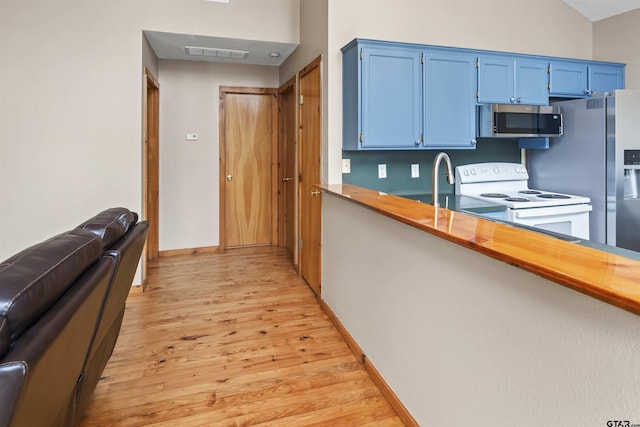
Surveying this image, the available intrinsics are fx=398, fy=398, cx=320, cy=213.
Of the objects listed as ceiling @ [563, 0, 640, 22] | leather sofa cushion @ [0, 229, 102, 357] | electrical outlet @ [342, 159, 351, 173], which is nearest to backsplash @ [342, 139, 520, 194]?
electrical outlet @ [342, 159, 351, 173]

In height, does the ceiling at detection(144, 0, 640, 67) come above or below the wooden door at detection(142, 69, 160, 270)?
above

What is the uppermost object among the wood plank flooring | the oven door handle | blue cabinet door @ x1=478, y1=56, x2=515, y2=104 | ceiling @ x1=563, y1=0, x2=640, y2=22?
ceiling @ x1=563, y1=0, x2=640, y2=22

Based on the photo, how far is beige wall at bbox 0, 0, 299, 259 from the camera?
3.25 m

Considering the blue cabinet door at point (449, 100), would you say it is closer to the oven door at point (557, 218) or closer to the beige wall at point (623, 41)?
the oven door at point (557, 218)

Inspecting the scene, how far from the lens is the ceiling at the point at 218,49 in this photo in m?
3.79

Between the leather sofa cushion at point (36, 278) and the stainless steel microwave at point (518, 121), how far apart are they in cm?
311

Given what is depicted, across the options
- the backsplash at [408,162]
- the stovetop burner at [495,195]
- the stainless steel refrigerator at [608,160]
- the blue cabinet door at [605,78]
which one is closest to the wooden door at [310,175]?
the backsplash at [408,162]

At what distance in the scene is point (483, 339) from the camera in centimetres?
128

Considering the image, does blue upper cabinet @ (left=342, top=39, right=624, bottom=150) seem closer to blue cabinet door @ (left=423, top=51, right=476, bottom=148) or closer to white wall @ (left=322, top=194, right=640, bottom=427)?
blue cabinet door @ (left=423, top=51, right=476, bottom=148)

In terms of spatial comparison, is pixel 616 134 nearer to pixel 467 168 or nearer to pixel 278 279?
pixel 467 168

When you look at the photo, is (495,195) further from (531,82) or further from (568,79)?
(568,79)

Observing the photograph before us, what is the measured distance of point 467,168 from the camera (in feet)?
12.2

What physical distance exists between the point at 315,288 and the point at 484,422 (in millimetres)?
2284

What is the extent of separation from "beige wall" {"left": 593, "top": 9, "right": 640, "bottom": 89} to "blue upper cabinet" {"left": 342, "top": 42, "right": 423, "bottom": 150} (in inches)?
90.7
